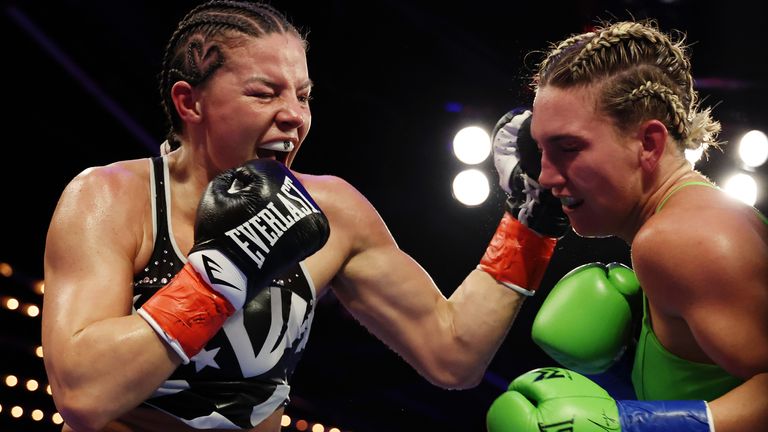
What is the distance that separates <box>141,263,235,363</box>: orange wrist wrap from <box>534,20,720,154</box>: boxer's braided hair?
0.97m

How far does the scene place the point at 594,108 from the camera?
76.5 inches

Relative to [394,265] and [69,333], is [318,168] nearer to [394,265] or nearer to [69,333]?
[394,265]

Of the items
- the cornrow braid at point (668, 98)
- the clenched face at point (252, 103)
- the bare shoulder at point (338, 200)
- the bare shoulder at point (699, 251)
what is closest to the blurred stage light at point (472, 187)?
the bare shoulder at point (338, 200)

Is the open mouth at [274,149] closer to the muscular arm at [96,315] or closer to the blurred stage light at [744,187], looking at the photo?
the muscular arm at [96,315]

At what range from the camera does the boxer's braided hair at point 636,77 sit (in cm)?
193

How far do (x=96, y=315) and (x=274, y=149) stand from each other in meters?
0.63

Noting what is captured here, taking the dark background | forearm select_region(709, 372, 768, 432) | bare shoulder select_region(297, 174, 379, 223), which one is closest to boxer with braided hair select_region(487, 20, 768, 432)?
forearm select_region(709, 372, 768, 432)

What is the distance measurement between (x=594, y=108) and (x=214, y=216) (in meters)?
0.91

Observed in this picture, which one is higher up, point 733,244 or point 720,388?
point 733,244

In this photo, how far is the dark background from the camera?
371cm

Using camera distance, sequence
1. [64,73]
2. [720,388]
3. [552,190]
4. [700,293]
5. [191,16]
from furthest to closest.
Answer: [64,73], [191,16], [552,190], [720,388], [700,293]

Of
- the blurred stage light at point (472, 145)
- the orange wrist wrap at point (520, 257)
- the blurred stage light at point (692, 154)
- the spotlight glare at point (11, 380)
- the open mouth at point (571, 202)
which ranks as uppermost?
the blurred stage light at point (692, 154)

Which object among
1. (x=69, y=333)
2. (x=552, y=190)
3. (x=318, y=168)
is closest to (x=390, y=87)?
(x=318, y=168)

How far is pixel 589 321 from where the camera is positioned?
206cm
